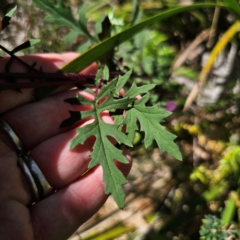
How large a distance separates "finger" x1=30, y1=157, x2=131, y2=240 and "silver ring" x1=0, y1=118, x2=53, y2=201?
0.03 metres

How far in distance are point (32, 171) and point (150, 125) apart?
0.50 m

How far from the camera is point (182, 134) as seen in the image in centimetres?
203

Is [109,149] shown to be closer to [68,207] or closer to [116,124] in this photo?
[116,124]

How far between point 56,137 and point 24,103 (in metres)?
0.22

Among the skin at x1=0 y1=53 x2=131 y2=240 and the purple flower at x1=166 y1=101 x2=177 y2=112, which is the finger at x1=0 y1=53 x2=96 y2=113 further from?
the purple flower at x1=166 y1=101 x2=177 y2=112

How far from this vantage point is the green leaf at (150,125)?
132 cm

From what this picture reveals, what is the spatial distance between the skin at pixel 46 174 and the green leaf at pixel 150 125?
0.71ft

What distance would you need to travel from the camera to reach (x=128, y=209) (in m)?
1.96

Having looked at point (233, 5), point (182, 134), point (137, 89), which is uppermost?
point (233, 5)

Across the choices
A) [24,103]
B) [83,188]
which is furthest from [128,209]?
[24,103]

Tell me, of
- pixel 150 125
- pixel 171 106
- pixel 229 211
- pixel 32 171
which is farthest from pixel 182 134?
pixel 32 171

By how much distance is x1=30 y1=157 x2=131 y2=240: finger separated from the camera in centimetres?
147

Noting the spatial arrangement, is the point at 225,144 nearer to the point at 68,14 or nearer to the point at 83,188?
the point at 83,188

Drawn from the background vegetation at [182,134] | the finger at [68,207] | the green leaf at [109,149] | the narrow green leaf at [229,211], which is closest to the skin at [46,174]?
the finger at [68,207]
